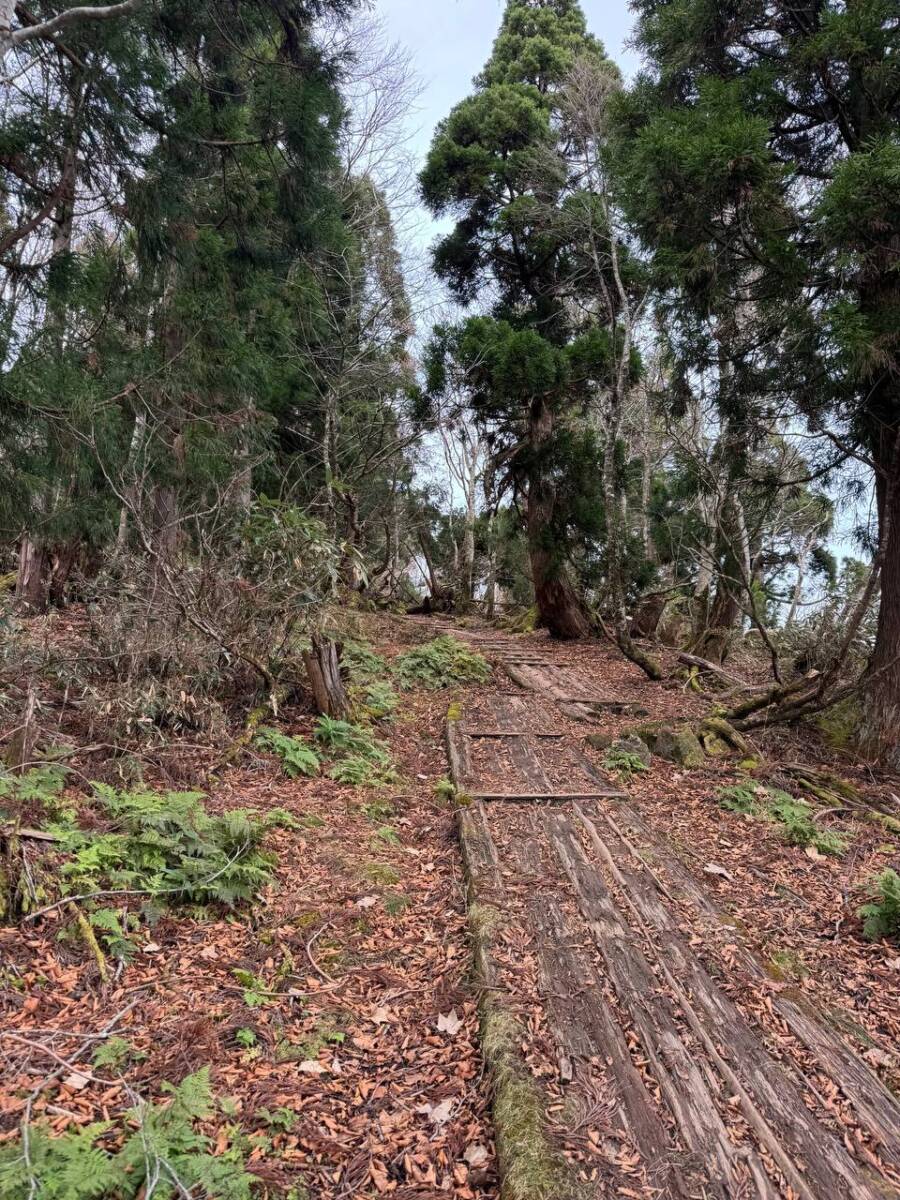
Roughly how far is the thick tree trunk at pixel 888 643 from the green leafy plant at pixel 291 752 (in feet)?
16.7

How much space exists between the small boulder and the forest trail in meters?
1.61

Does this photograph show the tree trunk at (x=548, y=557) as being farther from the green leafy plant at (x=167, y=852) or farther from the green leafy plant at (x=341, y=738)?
the green leafy plant at (x=167, y=852)

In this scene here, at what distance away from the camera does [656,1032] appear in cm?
242

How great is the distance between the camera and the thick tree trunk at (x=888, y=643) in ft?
18.2

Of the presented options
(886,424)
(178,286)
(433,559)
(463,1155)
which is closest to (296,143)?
(178,286)

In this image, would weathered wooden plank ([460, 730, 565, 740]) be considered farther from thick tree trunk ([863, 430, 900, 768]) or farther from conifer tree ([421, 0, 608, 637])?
conifer tree ([421, 0, 608, 637])

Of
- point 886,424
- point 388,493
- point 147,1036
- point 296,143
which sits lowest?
point 147,1036

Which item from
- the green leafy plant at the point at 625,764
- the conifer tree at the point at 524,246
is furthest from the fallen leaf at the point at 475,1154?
the conifer tree at the point at 524,246

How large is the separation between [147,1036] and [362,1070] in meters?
0.78

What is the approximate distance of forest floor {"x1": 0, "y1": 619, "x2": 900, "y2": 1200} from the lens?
1.89m

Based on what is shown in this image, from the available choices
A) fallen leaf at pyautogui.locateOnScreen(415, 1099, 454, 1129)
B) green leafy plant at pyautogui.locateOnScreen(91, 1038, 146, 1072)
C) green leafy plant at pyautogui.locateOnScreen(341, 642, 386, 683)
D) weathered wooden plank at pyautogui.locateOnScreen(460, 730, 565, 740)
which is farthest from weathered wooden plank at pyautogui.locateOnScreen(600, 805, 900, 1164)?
green leafy plant at pyautogui.locateOnScreen(341, 642, 386, 683)

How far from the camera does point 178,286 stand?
7023mm

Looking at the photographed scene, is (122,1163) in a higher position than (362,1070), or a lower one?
higher

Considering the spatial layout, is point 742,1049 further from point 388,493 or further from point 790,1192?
point 388,493
